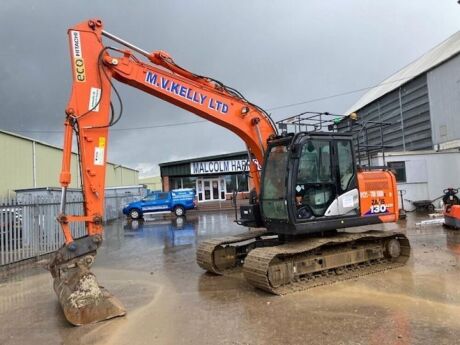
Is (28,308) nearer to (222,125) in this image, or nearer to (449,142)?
(222,125)

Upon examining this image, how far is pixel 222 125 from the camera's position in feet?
28.6

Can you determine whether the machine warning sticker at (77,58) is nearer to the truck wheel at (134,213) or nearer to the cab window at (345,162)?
the cab window at (345,162)

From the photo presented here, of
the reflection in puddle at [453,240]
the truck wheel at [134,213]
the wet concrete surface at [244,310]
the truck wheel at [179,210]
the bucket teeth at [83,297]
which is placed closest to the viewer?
the wet concrete surface at [244,310]

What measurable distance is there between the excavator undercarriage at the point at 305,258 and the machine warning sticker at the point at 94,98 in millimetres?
3548

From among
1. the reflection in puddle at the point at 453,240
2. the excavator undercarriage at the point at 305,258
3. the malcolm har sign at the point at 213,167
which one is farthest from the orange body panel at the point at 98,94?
the malcolm har sign at the point at 213,167

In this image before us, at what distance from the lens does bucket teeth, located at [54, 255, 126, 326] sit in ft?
19.7

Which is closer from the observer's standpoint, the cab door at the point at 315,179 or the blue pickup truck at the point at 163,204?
the cab door at the point at 315,179

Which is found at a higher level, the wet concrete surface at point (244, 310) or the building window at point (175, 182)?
the building window at point (175, 182)

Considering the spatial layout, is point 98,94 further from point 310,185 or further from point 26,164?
point 26,164

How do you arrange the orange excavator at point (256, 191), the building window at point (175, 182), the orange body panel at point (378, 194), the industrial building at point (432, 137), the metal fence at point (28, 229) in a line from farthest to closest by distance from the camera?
the building window at point (175, 182)
the industrial building at point (432, 137)
the metal fence at point (28, 229)
the orange body panel at point (378, 194)
the orange excavator at point (256, 191)

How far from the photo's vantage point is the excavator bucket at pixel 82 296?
6008 millimetres

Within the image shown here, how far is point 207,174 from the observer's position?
122ft

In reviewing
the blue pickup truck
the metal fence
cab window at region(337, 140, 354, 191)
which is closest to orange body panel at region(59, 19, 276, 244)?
cab window at region(337, 140, 354, 191)

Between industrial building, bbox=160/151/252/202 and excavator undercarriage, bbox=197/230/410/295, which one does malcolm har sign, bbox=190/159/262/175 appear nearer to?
industrial building, bbox=160/151/252/202
